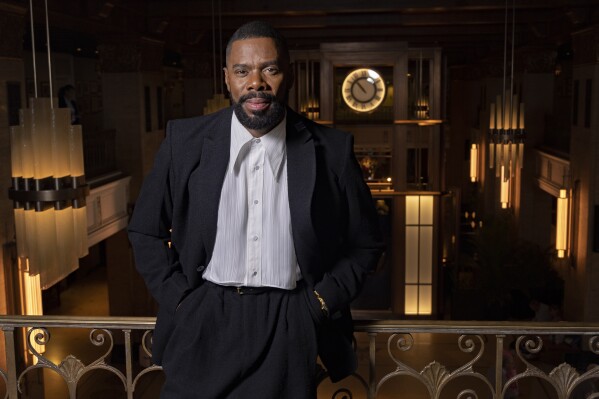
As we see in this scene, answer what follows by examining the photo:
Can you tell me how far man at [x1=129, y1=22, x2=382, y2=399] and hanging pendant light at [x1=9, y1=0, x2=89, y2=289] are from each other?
2258 millimetres

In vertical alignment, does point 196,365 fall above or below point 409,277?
above

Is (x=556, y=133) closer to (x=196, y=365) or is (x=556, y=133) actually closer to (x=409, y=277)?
(x=409, y=277)

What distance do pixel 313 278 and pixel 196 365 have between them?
1.35ft

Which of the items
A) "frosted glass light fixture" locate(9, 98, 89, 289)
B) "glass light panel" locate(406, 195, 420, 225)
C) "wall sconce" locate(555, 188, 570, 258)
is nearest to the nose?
"frosted glass light fixture" locate(9, 98, 89, 289)

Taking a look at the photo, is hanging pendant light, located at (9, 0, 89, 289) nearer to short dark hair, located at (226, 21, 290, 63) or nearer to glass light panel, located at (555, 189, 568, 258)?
short dark hair, located at (226, 21, 290, 63)

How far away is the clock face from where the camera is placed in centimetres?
1156

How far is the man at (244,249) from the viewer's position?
80.5 inches

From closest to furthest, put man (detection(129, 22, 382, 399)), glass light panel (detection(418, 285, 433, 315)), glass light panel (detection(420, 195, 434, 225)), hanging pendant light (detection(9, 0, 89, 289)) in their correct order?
man (detection(129, 22, 382, 399)) < hanging pendant light (detection(9, 0, 89, 289)) < glass light panel (detection(420, 195, 434, 225)) < glass light panel (detection(418, 285, 433, 315))

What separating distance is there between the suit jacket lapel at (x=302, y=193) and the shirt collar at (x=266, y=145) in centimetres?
3

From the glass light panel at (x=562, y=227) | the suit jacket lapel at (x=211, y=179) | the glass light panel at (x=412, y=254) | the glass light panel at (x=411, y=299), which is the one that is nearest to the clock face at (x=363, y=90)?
the glass light panel at (x=412, y=254)

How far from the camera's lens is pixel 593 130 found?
10328 millimetres

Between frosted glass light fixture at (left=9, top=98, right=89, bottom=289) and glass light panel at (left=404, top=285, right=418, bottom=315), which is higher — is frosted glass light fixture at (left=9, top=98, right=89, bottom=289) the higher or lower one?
the higher one

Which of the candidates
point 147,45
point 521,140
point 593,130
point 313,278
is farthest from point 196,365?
point 147,45

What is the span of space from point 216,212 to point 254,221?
11 cm
